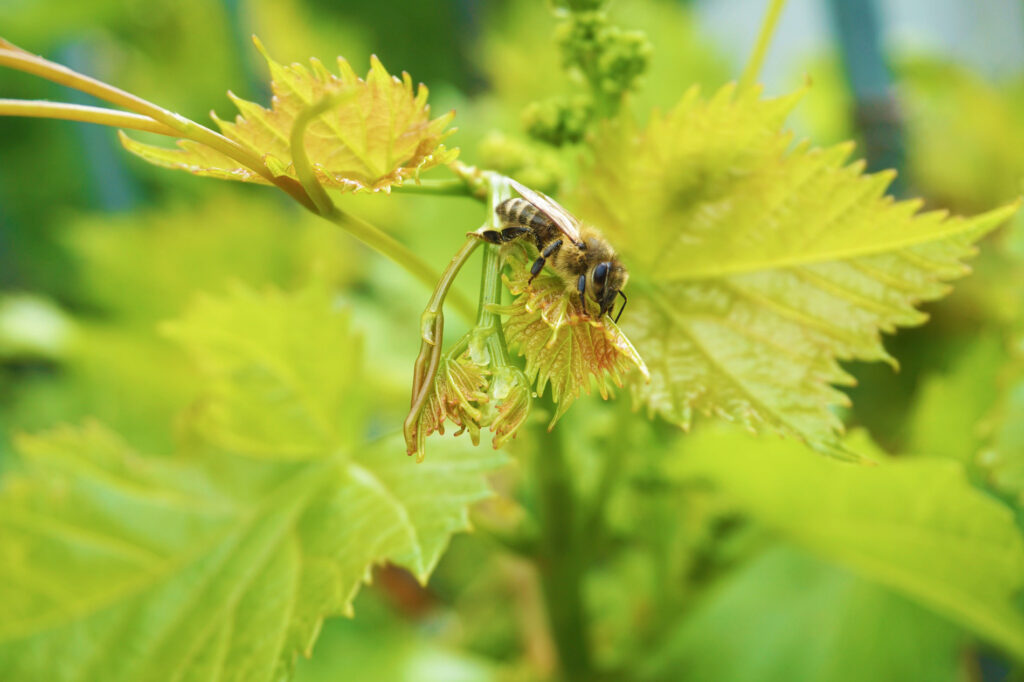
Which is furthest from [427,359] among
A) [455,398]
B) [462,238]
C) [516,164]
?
[462,238]

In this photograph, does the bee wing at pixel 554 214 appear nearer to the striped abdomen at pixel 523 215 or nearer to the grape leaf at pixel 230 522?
the striped abdomen at pixel 523 215

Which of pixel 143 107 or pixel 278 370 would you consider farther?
pixel 278 370

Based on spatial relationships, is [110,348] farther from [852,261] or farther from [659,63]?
[852,261]

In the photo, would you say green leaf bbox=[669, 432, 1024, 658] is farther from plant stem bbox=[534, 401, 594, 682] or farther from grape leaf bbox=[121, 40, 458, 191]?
grape leaf bbox=[121, 40, 458, 191]

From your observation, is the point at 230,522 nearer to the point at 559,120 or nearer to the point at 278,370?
the point at 278,370

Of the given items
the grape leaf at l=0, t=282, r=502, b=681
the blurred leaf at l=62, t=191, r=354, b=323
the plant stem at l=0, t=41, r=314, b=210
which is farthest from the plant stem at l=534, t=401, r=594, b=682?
the blurred leaf at l=62, t=191, r=354, b=323

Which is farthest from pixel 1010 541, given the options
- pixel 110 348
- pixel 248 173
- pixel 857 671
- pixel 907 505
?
pixel 110 348

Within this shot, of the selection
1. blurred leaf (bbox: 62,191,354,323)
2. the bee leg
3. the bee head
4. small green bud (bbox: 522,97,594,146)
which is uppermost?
blurred leaf (bbox: 62,191,354,323)
